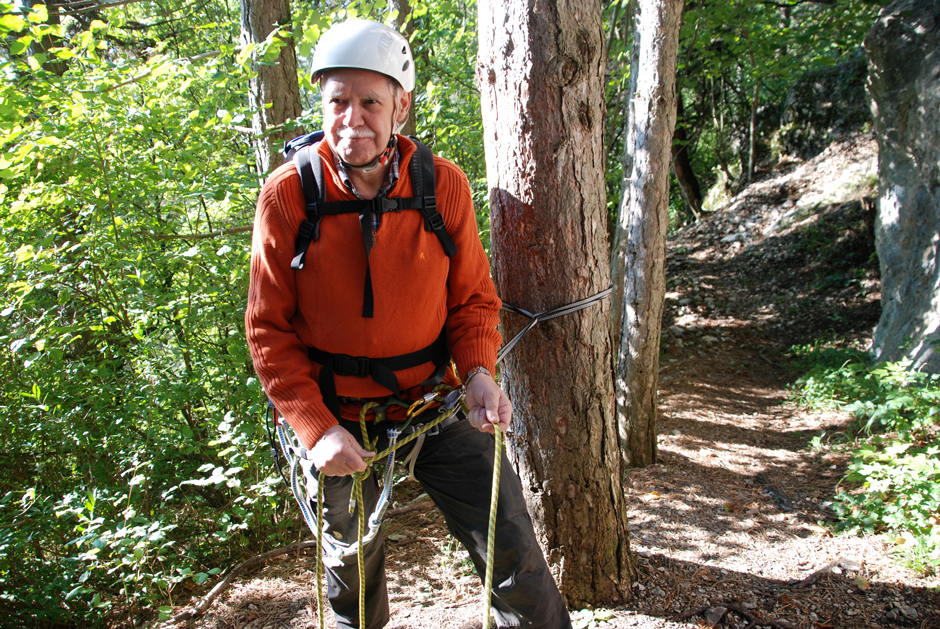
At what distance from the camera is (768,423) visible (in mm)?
5586

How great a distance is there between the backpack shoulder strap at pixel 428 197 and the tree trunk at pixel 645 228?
303cm

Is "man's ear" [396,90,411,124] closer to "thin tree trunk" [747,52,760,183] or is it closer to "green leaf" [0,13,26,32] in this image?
"green leaf" [0,13,26,32]

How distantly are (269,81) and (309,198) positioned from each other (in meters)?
3.01

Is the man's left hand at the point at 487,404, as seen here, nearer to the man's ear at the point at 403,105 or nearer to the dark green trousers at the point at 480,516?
the dark green trousers at the point at 480,516

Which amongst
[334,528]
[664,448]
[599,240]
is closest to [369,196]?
[599,240]

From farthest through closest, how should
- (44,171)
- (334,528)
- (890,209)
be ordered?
(890,209) → (44,171) → (334,528)

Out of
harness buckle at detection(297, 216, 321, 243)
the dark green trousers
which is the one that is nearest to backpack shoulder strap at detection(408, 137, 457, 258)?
harness buckle at detection(297, 216, 321, 243)

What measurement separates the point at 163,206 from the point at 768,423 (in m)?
5.76

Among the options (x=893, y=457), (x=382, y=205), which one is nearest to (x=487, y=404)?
(x=382, y=205)

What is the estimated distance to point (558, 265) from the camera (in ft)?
7.68

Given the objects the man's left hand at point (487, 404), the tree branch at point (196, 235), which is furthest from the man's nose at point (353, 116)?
the tree branch at point (196, 235)

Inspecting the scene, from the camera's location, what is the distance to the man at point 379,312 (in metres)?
1.81

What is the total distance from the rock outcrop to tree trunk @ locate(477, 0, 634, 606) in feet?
14.6

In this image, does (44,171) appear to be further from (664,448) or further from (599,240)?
(664,448)
